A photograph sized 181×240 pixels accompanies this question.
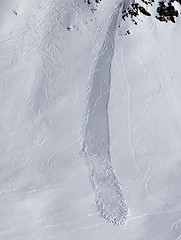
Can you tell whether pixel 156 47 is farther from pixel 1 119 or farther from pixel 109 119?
pixel 1 119

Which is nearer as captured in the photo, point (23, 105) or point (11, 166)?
point (11, 166)

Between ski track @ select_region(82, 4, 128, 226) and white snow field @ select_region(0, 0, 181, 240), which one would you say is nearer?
white snow field @ select_region(0, 0, 181, 240)

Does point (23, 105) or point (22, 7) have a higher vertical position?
point (22, 7)

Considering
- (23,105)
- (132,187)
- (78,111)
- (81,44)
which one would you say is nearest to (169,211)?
(132,187)

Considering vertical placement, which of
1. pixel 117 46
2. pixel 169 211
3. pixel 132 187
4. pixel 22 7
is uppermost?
pixel 22 7

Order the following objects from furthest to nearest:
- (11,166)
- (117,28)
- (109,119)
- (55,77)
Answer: (117,28)
(55,77)
(109,119)
(11,166)
